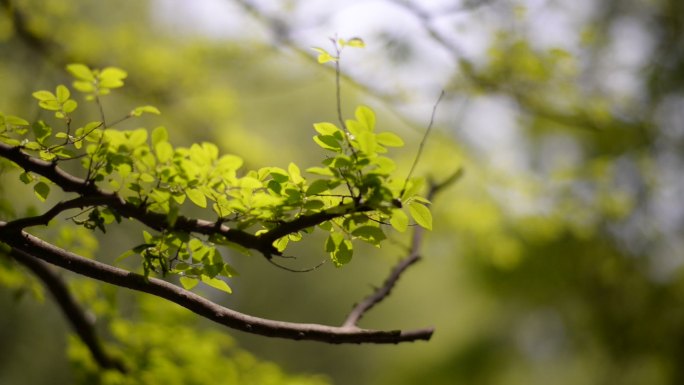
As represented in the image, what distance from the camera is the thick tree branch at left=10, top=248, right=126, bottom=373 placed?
1376mm

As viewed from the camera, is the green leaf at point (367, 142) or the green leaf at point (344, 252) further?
the green leaf at point (344, 252)

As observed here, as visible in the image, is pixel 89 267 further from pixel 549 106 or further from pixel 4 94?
pixel 4 94

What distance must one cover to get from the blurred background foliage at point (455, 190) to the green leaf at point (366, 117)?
75 cm

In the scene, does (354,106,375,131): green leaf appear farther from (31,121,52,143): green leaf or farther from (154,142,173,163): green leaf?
(31,121,52,143): green leaf

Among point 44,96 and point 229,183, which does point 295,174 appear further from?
point 44,96

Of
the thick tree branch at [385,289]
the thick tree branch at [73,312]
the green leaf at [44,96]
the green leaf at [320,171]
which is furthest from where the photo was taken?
the thick tree branch at [73,312]

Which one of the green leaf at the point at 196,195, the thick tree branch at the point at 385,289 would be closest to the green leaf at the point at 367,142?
the green leaf at the point at 196,195

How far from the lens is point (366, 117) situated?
718 millimetres

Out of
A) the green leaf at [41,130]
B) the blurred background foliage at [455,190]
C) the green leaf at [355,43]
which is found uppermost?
the green leaf at [355,43]

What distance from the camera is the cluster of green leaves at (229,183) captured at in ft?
2.30

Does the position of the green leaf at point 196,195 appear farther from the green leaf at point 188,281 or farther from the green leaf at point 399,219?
the green leaf at point 399,219

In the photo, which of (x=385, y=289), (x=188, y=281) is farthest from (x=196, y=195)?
(x=385, y=289)

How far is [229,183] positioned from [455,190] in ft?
8.66

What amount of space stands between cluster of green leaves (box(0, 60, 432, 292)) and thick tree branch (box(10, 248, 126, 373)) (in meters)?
0.68
